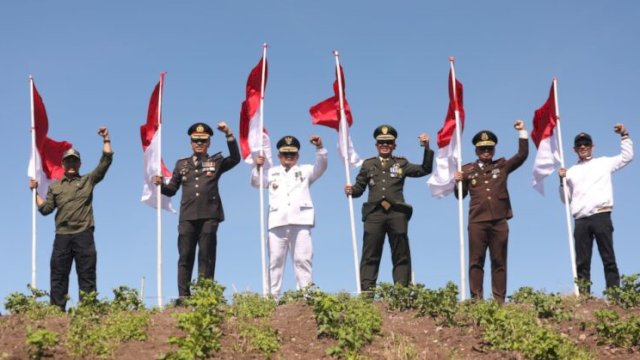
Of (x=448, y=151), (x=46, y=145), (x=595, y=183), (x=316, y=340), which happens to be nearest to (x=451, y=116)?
(x=448, y=151)

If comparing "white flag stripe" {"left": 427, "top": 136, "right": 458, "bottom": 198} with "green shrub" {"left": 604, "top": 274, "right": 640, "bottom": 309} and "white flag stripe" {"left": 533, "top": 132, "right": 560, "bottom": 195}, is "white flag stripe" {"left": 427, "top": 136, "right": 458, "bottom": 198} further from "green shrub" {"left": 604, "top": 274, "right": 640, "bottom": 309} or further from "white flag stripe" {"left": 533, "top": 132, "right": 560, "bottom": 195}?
"green shrub" {"left": 604, "top": 274, "right": 640, "bottom": 309}

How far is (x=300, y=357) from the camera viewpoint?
34.5ft

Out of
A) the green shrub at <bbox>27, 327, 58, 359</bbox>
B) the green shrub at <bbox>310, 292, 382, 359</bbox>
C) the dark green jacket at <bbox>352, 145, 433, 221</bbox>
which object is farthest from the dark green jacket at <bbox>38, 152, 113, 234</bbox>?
the dark green jacket at <bbox>352, 145, 433, 221</bbox>

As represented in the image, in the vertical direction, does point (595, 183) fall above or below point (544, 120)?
below

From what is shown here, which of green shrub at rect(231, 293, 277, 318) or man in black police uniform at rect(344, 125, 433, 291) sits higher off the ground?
man in black police uniform at rect(344, 125, 433, 291)

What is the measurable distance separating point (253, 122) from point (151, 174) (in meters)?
2.06

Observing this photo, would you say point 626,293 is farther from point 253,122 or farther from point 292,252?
point 253,122

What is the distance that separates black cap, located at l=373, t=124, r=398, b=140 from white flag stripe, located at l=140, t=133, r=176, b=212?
12.7 feet

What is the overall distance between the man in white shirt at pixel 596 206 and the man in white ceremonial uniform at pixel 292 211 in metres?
4.23

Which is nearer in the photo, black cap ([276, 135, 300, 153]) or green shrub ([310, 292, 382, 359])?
green shrub ([310, 292, 382, 359])

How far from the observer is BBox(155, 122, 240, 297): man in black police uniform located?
13.3 meters

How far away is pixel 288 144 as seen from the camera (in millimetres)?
14305

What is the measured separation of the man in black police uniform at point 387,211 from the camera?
13328 millimetres

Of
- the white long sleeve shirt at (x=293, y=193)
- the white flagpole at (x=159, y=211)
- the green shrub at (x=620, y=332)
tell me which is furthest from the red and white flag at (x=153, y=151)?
the green shrub at (x=620, y=332)
